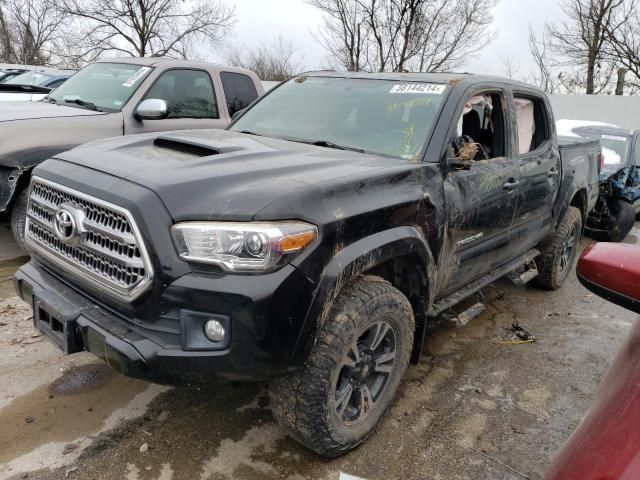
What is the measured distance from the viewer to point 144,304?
83.4 inches

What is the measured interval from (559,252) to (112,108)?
469 cm

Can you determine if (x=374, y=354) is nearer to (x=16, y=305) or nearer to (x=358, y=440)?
(x=358, y=440)

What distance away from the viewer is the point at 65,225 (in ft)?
7.77

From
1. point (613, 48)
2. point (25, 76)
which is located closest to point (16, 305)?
point (25, 76)

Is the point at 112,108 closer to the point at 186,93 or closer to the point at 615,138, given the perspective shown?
the point at 186,93

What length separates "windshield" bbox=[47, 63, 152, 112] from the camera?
5.43 metres

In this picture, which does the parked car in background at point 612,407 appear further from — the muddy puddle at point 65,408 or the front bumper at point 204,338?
the muddy puddle at point 65,408

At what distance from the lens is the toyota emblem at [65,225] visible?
235 centimetres

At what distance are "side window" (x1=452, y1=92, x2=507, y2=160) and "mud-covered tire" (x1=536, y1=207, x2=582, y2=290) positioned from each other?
157cm

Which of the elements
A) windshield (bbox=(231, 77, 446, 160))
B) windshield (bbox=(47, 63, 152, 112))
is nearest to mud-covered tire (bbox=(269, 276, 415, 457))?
windshield (bbox=(231, 77, 446, 160))

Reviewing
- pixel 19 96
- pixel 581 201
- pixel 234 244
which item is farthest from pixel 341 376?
pixel 19 96

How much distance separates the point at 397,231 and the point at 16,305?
3.20m

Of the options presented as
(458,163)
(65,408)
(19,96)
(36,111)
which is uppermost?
(19,96)

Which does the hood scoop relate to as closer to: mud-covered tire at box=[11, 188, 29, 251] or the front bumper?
the front bumper
